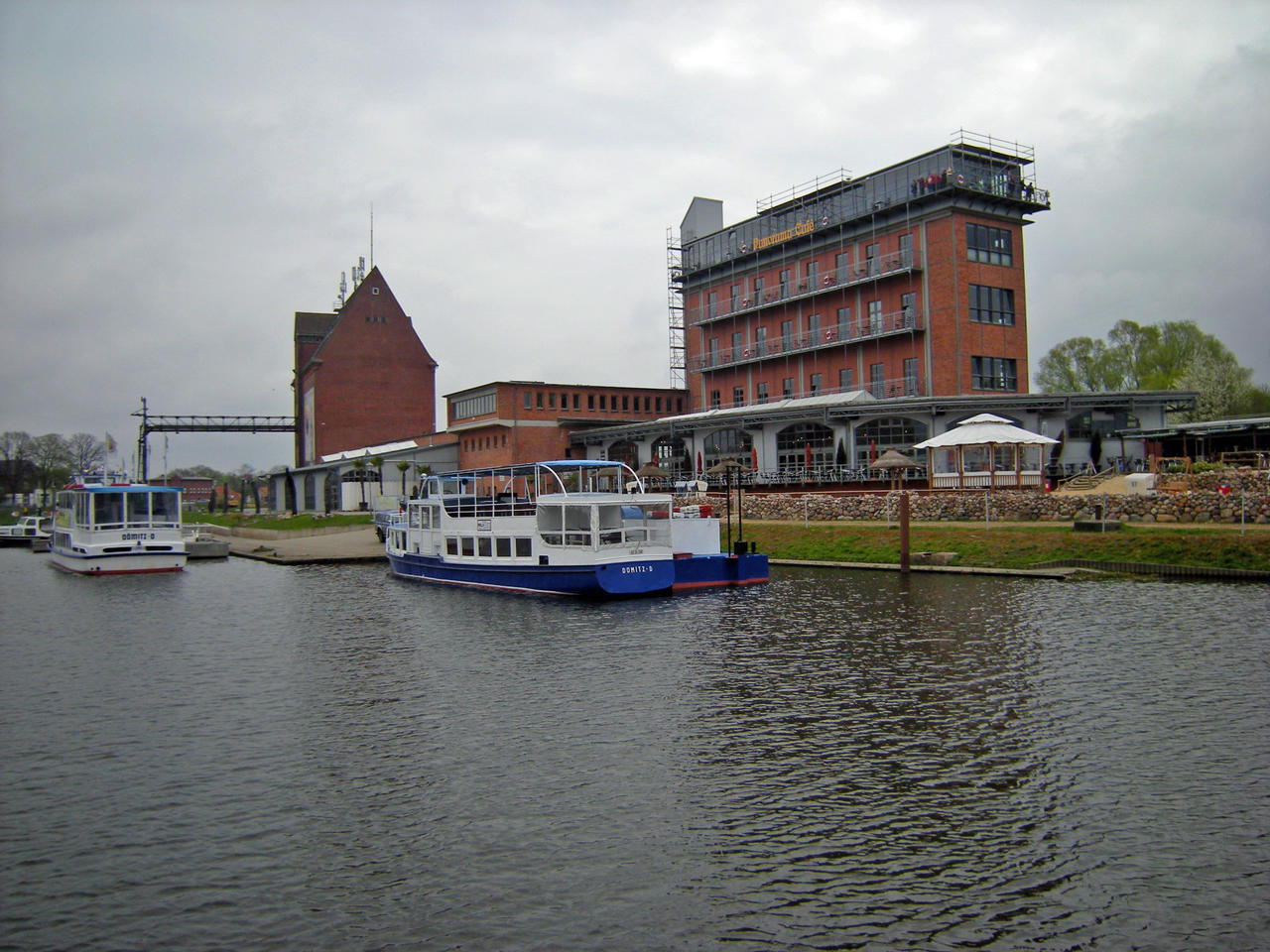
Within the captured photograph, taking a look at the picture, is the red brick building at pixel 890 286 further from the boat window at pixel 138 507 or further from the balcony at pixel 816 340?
the boat window at pixel 138 507

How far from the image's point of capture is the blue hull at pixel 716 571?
33.0 meters

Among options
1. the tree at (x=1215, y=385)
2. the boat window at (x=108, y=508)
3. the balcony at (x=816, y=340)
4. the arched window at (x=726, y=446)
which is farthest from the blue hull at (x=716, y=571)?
the tree at (x=1215, y=385)

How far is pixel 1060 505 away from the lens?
39.2 metres

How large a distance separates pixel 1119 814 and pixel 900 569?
82.8 feet

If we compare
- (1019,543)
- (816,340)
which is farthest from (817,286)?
(1019,543)

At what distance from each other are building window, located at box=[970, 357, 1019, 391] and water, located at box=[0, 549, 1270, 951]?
125 feet

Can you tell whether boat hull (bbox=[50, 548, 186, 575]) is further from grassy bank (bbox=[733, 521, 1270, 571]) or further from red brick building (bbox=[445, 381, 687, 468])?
red brick building (bbox=[445, 381, 687, 468])

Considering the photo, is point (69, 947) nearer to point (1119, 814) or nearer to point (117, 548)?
point (1119, 814)

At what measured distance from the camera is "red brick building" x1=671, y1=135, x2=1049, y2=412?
59.4 m

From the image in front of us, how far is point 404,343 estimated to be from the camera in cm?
10219

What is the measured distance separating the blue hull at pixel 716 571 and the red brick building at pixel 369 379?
242 ft

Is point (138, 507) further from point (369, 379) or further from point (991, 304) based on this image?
point (369, 379)

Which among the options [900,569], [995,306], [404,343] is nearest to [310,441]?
[404,343]

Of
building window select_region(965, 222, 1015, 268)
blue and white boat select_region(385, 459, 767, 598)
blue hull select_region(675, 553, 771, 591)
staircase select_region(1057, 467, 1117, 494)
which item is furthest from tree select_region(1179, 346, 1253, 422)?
blue and white boat select_region(385, 459, 767, 598)
